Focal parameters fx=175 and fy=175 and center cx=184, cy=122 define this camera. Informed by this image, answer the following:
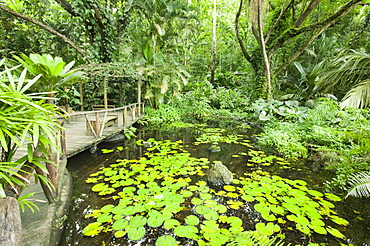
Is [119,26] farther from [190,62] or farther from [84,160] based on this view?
[84,160]

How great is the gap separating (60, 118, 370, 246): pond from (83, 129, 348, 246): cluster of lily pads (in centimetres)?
1

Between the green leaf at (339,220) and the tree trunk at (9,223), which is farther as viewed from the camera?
the green leaf at (339,220)

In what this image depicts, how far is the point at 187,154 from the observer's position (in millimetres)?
4504

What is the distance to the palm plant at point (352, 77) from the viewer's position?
4602 mm

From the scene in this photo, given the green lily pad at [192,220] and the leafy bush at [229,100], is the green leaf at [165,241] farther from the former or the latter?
the leafy bush at [229,100]

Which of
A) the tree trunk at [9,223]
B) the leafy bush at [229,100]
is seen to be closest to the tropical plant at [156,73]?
the leafy bush at [229,100]

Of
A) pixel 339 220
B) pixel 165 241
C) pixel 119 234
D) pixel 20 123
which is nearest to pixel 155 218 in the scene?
pixel 165 241

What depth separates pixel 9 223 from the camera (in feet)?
3.33

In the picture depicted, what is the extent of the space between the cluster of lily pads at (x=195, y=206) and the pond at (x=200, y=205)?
1 cm

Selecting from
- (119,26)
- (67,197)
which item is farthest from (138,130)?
(119,26)

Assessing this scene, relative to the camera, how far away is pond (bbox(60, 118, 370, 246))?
201 cm

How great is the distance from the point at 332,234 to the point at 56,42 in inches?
460

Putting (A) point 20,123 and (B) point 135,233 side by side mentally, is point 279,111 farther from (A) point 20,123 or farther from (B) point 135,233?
(A) point 20,123

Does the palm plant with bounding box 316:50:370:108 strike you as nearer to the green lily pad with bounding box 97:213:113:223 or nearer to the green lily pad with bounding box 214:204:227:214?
the green lily pad with bounding box 214:204:227:214
